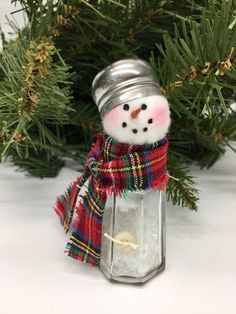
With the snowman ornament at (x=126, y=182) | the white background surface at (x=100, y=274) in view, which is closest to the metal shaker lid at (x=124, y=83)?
the snowman ornament at (x=126, y=182)

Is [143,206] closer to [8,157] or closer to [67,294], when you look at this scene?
[67,294]

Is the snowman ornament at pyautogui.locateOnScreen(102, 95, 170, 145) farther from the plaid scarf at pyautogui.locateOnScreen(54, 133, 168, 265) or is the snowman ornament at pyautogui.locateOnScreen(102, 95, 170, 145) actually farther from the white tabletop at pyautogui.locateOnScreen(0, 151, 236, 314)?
the white tabletop at pyautogui.locateOnScreen(0, 151, 236, 314)

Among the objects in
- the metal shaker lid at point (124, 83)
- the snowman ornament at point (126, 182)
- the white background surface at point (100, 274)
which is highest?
the metal shaker lid at point (124, 83)

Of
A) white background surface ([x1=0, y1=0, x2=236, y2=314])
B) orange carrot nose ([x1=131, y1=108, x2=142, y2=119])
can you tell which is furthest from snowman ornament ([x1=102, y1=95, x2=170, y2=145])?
white background surface ([x1=0, y1=0, x2=236, y2=314])

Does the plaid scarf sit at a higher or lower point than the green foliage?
lower

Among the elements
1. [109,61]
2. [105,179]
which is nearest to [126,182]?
[105,179]

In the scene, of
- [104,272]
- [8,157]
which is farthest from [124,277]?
[8,157]

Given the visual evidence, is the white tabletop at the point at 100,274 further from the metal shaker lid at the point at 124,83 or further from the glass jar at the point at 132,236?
the metal shaker lid at the point at 124,83
